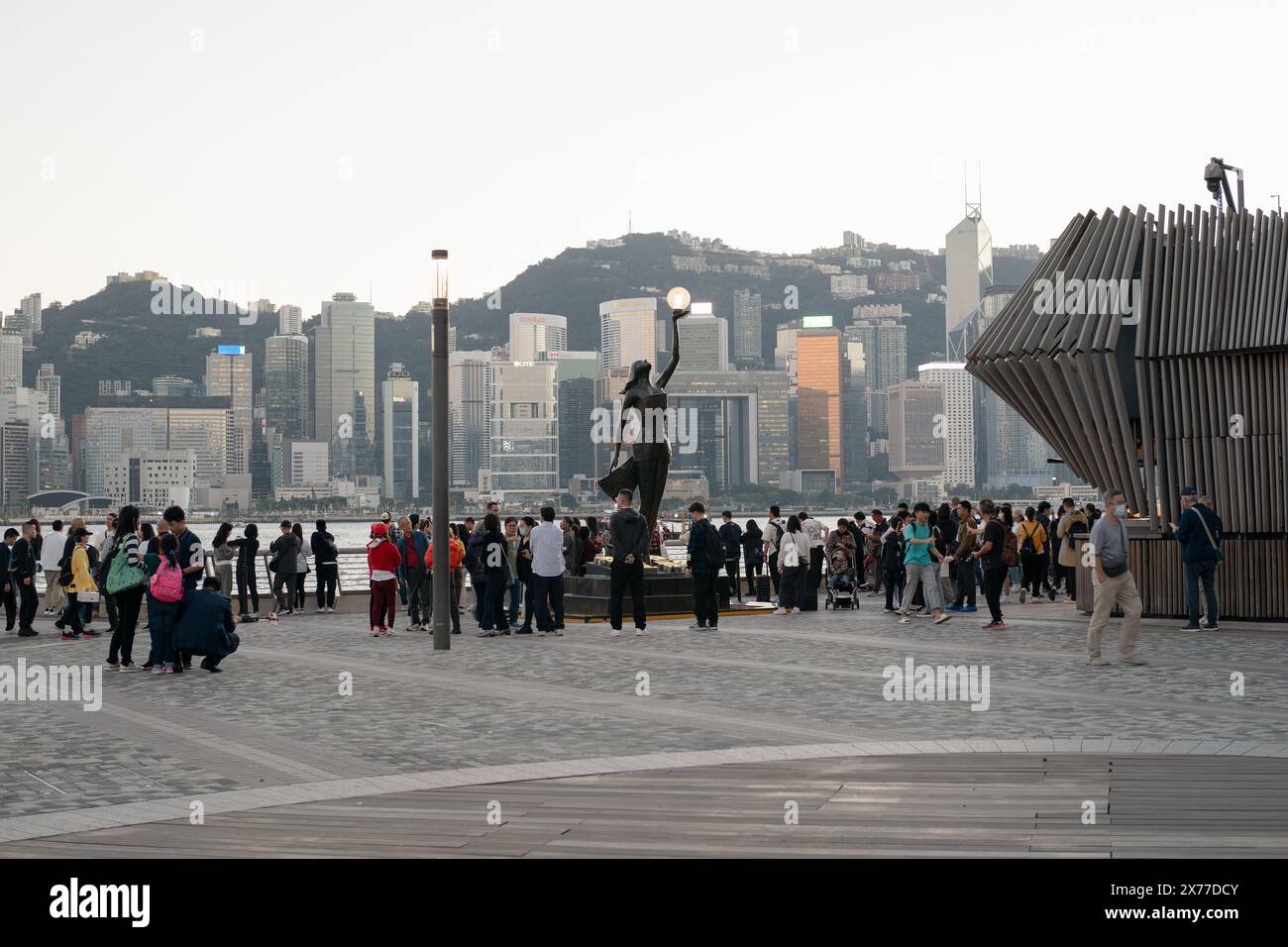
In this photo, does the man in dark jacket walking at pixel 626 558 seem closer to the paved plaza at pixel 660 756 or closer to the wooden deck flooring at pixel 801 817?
the paved plaza at pixel 660 756

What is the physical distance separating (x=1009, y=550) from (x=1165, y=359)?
3421mm

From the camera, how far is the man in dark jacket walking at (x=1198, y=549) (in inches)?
650

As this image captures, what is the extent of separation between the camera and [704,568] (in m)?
19.4

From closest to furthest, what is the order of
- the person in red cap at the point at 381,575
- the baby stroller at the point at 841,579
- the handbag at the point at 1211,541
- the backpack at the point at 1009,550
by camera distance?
the handbag at the point at 1211,541 < the person in red cap at the point at 381,575 < the backpack at the point at 1009,550 < the baby stroller at the point at 841,579

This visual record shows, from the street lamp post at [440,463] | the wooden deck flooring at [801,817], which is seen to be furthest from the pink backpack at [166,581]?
the wooden deck flooring at [801,817]

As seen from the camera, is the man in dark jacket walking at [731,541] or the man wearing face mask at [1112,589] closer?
the man wearing face mask at [1112,589]

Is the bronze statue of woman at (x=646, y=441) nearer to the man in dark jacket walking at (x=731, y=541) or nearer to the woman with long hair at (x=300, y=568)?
the man in dark jacket walking at (x=731, y=541)

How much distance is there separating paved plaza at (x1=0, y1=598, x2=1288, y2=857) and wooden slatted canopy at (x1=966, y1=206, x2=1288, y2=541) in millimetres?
3611

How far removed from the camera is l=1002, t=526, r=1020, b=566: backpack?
19.2 metres

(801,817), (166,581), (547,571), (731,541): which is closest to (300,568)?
(547,571)

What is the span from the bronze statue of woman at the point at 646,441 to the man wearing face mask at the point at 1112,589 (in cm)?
861

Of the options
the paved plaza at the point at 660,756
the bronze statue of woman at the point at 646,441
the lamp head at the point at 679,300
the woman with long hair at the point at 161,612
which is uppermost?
the lamp head at the point at 679,300

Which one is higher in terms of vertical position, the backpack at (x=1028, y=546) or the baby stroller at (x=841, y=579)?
the backpack at (x=1028, y=546)

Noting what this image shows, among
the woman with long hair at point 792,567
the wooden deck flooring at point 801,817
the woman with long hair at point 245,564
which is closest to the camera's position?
the wooden deck flooring at point 801,817
